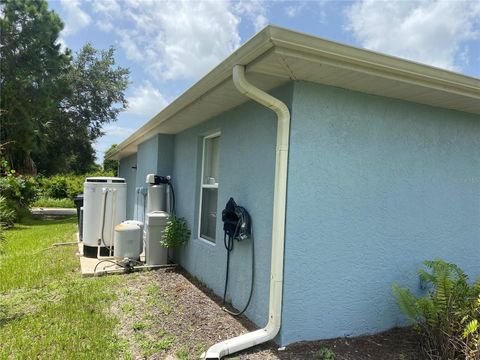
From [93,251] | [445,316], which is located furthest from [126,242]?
[445,316]

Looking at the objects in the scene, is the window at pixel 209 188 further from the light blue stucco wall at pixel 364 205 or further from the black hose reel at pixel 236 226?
the light blue stucco wall at pixel 364 205

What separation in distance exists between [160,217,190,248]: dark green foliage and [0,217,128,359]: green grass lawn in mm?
1016

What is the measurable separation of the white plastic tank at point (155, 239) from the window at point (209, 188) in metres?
0.98

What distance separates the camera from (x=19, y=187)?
Result: 557 inches

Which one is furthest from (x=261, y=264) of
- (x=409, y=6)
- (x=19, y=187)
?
(x=19, y=187)

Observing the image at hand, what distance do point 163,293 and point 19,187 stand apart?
1198cm

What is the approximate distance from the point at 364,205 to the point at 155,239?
3.94 metres

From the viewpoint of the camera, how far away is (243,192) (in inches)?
166

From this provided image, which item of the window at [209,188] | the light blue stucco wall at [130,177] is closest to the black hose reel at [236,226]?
the window at [209,188]

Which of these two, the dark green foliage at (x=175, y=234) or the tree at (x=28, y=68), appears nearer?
the dark green foliage at (x=175, y=234)

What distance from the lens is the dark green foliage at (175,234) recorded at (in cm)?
A: 603

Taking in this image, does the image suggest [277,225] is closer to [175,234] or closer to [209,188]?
[209,188]

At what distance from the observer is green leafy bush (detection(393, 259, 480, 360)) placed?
3094 millimetres

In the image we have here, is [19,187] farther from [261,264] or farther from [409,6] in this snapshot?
[409,6]
